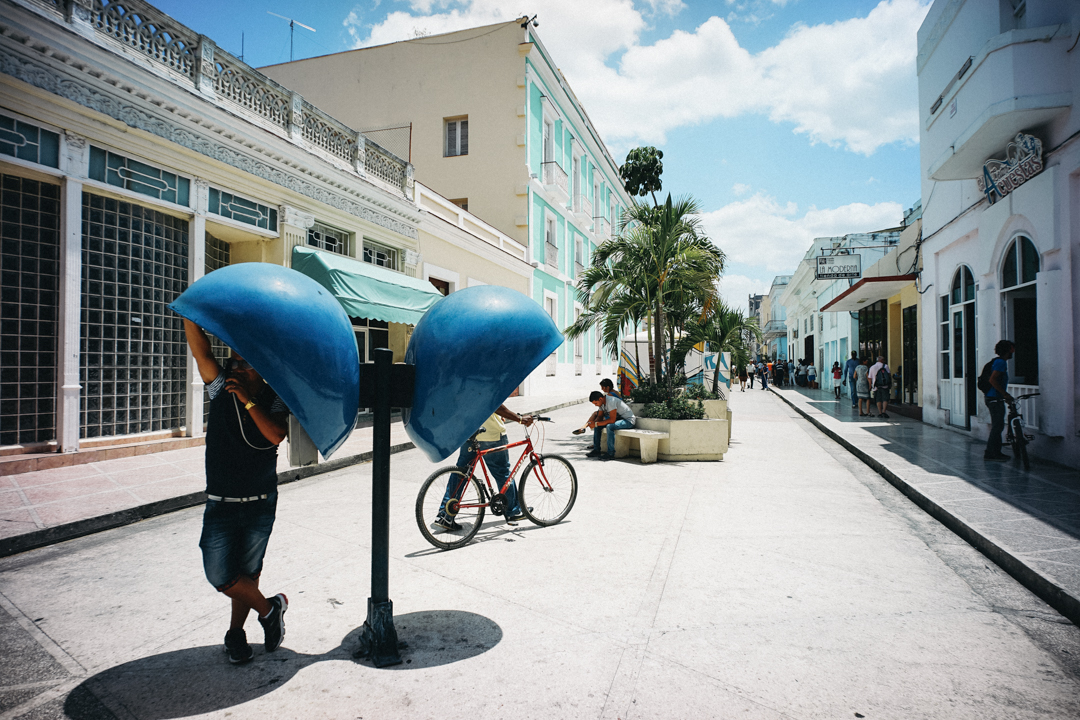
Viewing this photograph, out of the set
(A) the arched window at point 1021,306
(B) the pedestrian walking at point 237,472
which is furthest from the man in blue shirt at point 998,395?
(B) the pedestrian walking at point 237,472

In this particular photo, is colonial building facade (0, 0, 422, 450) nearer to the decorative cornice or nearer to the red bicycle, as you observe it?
the decorative cornice

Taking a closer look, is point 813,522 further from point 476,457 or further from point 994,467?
point 994,467

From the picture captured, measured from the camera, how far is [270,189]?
10609 mm

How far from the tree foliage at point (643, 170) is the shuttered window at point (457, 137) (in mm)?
17416

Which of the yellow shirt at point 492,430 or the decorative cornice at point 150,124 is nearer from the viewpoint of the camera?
the yellow shirt at point 492,430

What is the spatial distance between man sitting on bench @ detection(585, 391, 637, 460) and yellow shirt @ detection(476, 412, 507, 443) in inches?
135

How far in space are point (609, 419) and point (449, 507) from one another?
4.65 metres

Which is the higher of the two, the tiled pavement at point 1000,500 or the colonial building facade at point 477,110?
the colonial building facade at point 477,110

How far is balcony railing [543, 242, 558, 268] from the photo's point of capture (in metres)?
24.0

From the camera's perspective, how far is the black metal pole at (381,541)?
2.89 m

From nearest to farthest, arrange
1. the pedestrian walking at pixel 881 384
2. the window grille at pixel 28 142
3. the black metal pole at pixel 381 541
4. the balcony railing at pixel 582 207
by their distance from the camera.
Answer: the black metal pole at pixel 381 541, the window grille at pixel 28 142, the pedestrian walking at pixel 881 384, the balcony railing at pixel 582 207

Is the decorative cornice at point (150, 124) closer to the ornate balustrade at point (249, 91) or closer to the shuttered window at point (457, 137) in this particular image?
the ornate balustrade at point (249, 91)

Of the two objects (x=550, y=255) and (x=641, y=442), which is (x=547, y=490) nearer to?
(x=641, y=442)

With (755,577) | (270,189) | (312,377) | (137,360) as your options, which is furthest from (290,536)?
(270,189)
